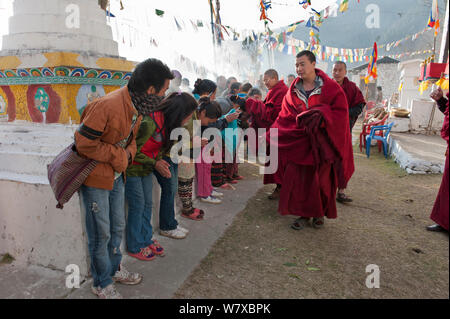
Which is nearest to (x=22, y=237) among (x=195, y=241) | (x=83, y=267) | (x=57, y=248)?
(x=57, y=248)

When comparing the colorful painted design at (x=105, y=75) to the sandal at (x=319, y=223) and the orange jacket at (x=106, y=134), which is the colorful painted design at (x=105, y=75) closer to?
the orange jacket at (x=106, y=134)

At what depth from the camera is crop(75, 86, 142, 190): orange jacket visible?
1.67 metres

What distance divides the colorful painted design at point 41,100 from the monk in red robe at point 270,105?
2.65 metres

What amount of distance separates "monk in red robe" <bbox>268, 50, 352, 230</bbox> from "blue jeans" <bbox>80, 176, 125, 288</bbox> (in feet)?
6.19

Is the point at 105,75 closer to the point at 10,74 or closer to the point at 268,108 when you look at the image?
the point at 10,74

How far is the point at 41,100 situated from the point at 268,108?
9.33 ft

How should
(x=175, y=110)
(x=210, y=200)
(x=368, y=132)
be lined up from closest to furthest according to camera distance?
(x=175, y=110)
(x=210, y=200)
(x=368, y=132)

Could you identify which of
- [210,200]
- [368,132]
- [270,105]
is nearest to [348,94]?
[270,105]

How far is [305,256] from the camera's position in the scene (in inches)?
107

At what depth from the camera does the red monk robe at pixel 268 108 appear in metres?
4.23

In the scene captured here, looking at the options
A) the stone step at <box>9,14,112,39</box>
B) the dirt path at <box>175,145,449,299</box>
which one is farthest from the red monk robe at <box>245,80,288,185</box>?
the stone step at <box>9,14,112,39</box>

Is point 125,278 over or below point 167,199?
below

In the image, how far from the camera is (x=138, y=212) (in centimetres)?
246

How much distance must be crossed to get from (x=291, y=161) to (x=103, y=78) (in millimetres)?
2127
